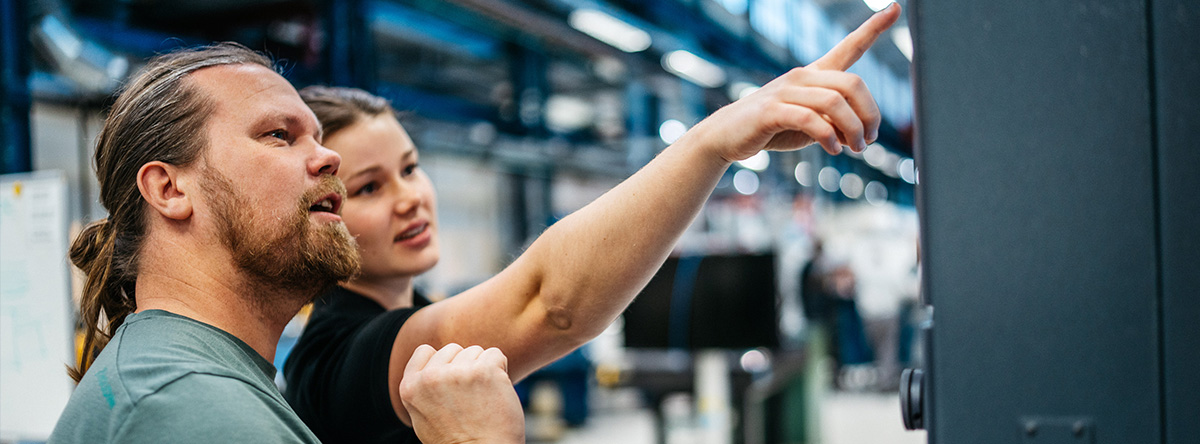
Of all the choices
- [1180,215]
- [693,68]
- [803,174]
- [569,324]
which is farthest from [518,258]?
[803,174]

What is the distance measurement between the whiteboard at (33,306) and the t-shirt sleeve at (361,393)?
5.48 feet

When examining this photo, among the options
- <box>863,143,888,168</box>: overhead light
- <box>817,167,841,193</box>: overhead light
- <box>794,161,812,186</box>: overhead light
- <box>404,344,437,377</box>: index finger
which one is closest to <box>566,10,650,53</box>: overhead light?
<box>404,344,437,377</box>: index finger

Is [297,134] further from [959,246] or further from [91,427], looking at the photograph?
[959,246]

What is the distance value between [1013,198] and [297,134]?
1.09 metres

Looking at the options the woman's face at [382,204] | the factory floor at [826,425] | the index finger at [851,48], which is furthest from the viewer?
the factory floor at [826,425]

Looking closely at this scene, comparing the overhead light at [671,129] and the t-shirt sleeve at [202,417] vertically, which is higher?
the overhead light at [671,129]

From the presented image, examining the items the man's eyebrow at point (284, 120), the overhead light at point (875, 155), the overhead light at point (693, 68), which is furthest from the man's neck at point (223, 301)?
the overhead light at point (875, 155)

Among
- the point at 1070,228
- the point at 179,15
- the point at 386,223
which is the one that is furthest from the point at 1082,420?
the point at 179,15

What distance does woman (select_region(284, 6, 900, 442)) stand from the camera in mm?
1043

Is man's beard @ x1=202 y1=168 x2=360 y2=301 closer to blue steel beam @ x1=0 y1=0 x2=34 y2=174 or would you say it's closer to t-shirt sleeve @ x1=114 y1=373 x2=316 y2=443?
t-shirt sleeve @ x1=114 y1=373 x2=316 y2=443

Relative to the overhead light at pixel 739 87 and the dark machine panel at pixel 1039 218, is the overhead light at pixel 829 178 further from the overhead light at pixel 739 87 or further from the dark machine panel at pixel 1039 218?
the dark machine panel at pixel 1039 218

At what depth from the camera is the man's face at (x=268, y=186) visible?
1.26 metres

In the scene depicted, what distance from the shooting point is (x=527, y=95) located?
705 cm

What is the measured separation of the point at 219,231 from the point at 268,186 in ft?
0.33
